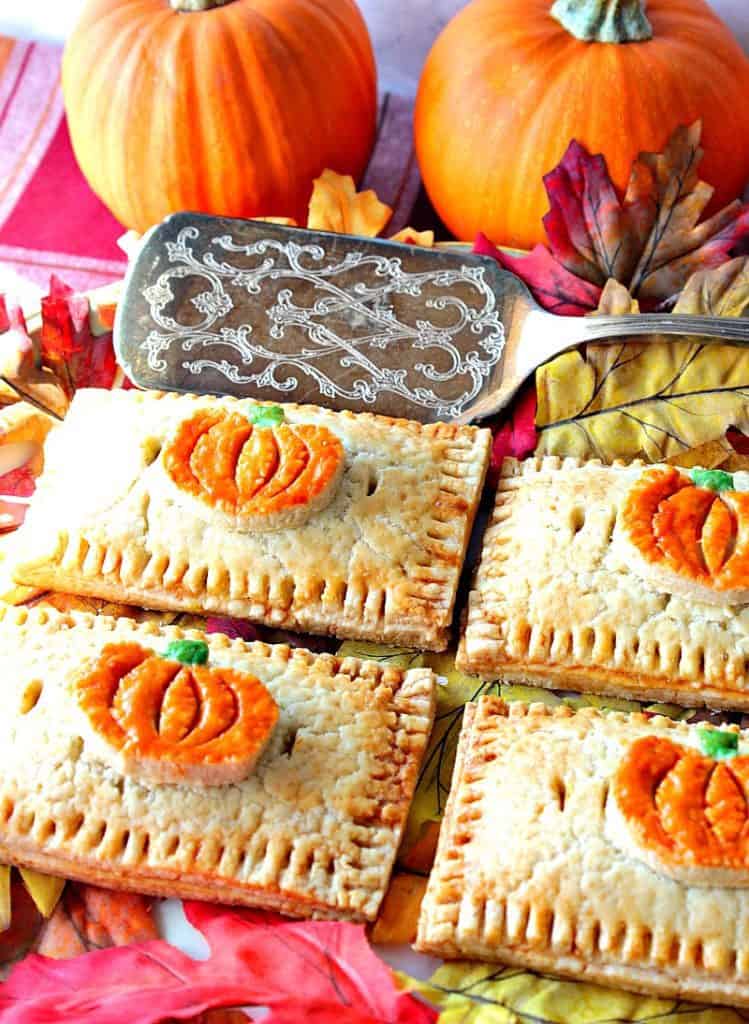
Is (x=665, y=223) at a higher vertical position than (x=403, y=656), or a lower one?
higher

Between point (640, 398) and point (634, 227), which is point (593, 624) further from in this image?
point (634, 227)

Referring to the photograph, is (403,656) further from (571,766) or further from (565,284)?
(565,284)

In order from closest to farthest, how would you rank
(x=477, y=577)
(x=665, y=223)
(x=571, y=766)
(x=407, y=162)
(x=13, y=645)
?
1. (x=571, y=766)
2. (x=13, y=645)
3. (x=477, y=577)
4. (x=665, y=223)
5. (x=407, y=162)

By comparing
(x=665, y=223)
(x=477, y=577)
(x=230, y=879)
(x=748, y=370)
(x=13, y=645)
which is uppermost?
(x=665, y=223)

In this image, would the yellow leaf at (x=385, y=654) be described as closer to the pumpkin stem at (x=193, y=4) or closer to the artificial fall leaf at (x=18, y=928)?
the artificial fall leaf at (x=18, y=928)

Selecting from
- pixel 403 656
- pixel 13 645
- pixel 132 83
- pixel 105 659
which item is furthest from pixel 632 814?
pixel 132 83

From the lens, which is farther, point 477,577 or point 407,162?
point 407,162
